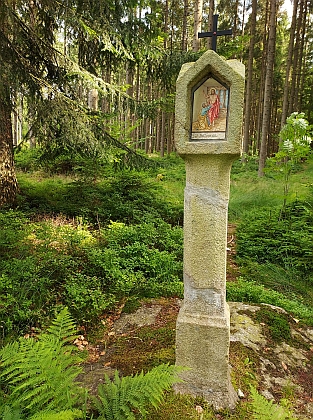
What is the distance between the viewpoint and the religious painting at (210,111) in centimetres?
231

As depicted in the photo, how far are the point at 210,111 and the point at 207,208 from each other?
0.76m

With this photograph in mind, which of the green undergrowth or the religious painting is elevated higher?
the religious painting

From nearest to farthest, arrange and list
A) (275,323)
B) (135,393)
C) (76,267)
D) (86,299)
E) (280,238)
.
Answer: (135,393), (275,323), (86,299), (76,267), (280,238)

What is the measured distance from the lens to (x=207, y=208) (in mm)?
2436

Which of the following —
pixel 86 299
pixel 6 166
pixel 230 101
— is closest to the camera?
pixel 230 101

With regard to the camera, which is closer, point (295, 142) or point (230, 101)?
point (230, 101)

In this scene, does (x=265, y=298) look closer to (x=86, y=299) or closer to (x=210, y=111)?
(x=86, y=299)

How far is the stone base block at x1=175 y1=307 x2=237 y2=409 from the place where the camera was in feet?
8.16

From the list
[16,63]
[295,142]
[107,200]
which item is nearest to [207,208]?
[16,63]

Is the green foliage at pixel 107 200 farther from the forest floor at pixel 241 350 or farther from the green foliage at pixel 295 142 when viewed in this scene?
the forest floor at pixel 241 350

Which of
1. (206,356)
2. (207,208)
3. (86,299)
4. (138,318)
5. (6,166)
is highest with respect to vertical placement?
(6,166)

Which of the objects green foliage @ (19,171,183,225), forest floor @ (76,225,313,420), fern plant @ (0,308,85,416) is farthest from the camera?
green foliage @ (19,171,183,225)

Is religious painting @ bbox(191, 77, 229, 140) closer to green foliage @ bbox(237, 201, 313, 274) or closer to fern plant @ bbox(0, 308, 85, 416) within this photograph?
fern plant @ bbox(0, 308, 85, 416)

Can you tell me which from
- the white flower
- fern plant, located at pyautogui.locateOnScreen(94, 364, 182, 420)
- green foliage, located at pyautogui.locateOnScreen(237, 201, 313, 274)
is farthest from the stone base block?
the white flower
